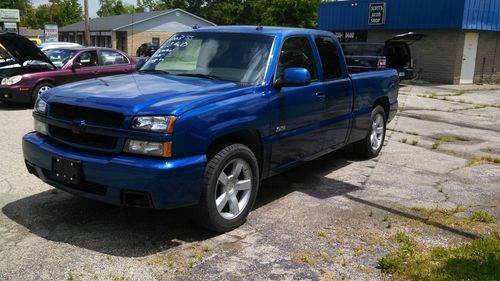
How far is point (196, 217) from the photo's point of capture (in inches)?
164

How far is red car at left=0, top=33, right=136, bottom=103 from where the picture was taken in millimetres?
11148

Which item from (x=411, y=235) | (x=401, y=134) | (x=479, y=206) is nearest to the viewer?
(x=411, y=235)

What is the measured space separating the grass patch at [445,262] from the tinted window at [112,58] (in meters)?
10.5

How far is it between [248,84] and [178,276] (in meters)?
1.96

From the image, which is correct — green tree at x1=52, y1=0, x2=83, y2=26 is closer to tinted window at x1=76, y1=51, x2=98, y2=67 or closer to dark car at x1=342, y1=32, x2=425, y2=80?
dark car at x1=342, y1=32, x2=425, y2=80

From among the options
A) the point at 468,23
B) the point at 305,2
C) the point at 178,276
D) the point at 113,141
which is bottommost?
the point at 178,276

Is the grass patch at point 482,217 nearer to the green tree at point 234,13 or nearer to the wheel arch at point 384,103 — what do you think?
the wheel arch at point 384,103

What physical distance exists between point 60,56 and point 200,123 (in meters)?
10.4

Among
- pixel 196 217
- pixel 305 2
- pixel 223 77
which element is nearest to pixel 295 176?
pixel 223 77

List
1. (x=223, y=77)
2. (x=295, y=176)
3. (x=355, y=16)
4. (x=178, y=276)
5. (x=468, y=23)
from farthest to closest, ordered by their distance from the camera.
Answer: (x=355, y=16), (x=468, y=23), (x=295, y=176), (x=223, y=77), (x=178, y=276)

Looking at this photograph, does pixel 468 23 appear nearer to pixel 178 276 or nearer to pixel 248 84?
pixel 248 84

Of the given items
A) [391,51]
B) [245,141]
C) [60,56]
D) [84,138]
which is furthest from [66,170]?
[391,51]

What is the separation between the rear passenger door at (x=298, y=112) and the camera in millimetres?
4949

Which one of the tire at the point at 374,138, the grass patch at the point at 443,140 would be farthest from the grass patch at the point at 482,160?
the tire at the point at 374,138
